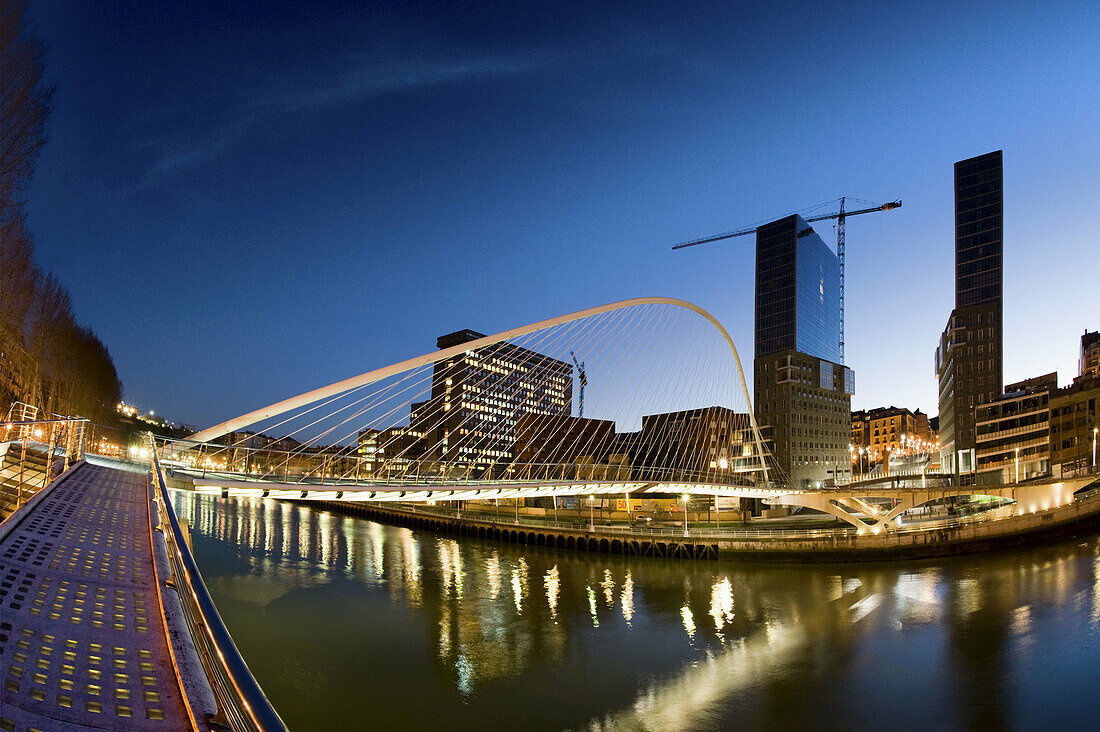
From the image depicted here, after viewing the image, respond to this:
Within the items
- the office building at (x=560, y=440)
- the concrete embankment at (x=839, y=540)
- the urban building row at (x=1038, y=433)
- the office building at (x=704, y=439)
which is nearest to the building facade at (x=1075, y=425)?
the urban building row at (x=1038, y=433)

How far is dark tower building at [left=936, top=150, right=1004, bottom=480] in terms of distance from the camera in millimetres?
74000

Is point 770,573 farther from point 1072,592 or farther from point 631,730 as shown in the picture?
point 631,730

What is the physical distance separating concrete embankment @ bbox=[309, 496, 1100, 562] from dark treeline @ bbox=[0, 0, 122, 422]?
87.4 feet

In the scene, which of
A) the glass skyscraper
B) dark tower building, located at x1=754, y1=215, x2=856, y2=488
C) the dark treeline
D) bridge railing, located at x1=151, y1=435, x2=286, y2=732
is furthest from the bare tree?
the glass skyscraper

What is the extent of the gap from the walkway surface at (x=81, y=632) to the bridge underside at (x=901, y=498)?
34.8 meters

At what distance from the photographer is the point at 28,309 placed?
25875mm

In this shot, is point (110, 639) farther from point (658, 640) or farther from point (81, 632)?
point (658, 640)

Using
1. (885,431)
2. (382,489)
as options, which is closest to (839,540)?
(382,489)

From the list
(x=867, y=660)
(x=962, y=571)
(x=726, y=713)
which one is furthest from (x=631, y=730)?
A: (x=962, y=571)

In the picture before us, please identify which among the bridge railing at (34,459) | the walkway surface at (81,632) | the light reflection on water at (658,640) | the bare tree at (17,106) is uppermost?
the bare tree at (17,106)

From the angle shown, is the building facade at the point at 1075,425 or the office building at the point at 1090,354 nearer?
the building facade at the point at 1075,425

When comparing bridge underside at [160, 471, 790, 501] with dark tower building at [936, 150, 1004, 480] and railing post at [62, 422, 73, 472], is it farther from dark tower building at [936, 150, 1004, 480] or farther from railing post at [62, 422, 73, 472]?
dark tower building at [936, 150, 1004, 480]

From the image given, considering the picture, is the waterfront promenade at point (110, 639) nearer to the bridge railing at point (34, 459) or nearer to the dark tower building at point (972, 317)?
the bridge railing at point (34, 459)

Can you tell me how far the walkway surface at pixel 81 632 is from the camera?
109 inches
